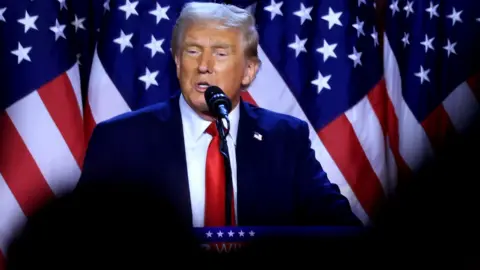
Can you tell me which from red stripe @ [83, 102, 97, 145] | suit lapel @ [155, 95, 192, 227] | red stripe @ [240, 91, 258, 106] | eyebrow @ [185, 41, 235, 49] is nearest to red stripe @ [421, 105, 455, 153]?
red stripe @ [240, 91, 258, 106]

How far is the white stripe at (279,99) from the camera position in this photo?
9.71 ft

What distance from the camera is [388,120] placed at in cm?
319

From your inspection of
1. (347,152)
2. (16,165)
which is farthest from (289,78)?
(16,165)

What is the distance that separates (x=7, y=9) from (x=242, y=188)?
131cm

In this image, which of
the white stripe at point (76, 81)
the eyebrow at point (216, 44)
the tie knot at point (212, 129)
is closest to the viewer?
the tie knot at point (212, 129)

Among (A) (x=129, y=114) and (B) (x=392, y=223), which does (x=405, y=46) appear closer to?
(A) (x=129, y=114)

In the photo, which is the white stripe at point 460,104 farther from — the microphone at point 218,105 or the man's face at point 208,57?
the microphone at point 218,105

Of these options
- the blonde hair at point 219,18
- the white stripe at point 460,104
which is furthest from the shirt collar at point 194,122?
the white stripe at point 460,104

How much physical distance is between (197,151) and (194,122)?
0.35ft

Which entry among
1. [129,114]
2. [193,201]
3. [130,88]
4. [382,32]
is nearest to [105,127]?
[129,114]

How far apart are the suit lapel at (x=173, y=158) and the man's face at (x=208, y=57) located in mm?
86

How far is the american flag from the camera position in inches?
104

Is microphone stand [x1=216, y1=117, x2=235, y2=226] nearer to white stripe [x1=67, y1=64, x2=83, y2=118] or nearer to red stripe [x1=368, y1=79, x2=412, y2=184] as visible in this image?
white stripe [x1=67, y1=64, x2=83, y2=118]

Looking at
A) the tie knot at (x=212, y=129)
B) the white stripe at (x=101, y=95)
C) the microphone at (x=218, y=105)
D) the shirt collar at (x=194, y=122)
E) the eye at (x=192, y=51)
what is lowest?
the microphone at (x=218, y=105)
